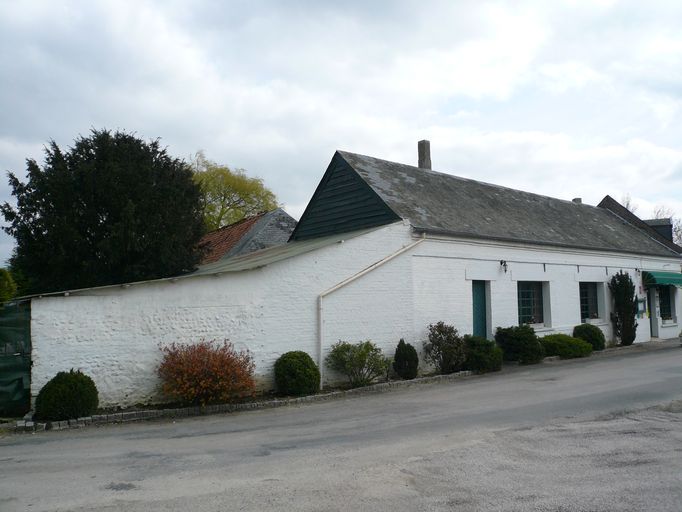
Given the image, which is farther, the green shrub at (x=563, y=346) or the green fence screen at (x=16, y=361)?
the green shrub at (x=563, y=346)

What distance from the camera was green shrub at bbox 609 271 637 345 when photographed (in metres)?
22.1

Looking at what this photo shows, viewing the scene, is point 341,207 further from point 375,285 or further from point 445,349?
point 445,349

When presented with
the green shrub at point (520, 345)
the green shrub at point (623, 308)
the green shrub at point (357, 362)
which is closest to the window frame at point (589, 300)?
the green shrub at point (623, 308)

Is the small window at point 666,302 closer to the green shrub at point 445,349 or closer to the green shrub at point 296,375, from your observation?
the green shrub at point 445,349

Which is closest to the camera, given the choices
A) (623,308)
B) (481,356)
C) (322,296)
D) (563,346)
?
(322,296)

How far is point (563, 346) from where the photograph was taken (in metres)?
18.1

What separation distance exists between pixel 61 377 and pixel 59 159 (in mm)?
10243

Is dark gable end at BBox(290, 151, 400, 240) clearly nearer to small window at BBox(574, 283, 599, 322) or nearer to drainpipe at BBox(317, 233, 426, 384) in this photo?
drainpipe at BBox(317, 233, 426, 384)

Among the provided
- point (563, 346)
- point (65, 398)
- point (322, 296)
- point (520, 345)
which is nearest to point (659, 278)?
point (563, 346)

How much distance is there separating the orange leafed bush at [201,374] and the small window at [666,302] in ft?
77.2

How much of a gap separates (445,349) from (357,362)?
3.05 metres

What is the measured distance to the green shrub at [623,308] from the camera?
72.5 feet

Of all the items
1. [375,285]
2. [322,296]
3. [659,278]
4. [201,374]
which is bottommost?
[201,374]

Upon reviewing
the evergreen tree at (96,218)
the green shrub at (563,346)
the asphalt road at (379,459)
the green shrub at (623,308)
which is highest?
the evergreen tree at (96,218)
